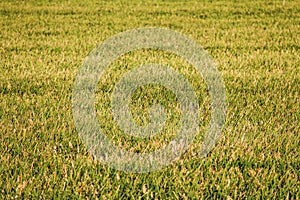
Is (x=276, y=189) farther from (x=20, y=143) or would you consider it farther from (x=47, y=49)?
(x=47, y=49)

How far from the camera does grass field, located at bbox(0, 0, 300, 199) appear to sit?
2211 mm

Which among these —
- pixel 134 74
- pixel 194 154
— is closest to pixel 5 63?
pixel 134 74

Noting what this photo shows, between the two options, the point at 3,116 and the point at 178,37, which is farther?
the point at 178,37

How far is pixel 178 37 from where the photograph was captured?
6543mm

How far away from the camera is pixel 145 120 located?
9.87 ft

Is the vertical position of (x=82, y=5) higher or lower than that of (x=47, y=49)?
higher

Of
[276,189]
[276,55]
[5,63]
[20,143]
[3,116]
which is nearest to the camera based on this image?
[276,189]

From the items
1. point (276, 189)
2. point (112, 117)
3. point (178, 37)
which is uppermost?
point (178, 37)

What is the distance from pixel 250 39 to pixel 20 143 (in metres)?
5.10

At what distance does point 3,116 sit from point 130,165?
4.19ft

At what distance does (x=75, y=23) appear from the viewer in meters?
8.46

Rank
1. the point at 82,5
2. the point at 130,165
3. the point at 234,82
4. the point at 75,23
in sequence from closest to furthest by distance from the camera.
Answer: the point at 130,165
the point at 234,82
the point at 75,23
the point at 82,5

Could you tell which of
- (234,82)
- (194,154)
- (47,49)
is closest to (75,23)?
(47,49)

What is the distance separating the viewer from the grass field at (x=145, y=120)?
7.25 ft
